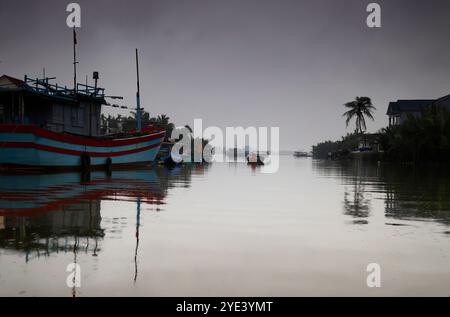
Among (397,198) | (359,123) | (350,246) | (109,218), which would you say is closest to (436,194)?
(397,198)

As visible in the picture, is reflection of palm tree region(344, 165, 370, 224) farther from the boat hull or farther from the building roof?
the building roof

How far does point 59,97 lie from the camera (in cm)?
3409

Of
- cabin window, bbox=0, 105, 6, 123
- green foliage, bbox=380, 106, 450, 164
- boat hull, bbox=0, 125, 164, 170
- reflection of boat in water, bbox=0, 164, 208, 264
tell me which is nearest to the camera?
reflection of boat in water, bbox=0, 164, 208, 264

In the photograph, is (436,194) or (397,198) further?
(436,194)

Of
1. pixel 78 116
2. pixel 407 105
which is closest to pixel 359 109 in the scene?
pixel 407 105

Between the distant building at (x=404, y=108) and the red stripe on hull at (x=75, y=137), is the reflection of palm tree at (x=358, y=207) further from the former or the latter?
the distant building at (x=404, y=108)

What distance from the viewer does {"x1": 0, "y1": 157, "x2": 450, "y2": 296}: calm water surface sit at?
17.1 ft

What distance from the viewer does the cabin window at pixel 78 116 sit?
36.6 m

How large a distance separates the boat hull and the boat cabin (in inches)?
64.4

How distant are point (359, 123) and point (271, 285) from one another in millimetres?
100324

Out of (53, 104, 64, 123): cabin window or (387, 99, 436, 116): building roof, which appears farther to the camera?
(387, 99, 436, 116): building roof

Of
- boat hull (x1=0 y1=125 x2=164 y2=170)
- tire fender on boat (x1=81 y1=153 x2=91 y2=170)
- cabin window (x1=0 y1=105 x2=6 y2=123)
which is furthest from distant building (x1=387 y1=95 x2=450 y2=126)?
cabin window (x1=0 y1=105 x2=6 y2=123)

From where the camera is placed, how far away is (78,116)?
3706cm
